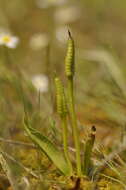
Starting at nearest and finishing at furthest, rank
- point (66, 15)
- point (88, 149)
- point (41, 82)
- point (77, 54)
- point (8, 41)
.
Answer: point (88, 149) < point (8, 41) < point (41, 82) < point (77, 54) < point (66, 15)

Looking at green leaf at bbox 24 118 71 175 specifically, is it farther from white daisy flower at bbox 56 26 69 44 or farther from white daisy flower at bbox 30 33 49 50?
white daisy flower at bbox 56 26 69 44

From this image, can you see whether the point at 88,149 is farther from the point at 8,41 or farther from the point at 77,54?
the point at 77,54

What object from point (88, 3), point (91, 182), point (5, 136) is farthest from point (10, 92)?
point (88, 3)

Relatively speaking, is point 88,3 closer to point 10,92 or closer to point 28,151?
point 10,92

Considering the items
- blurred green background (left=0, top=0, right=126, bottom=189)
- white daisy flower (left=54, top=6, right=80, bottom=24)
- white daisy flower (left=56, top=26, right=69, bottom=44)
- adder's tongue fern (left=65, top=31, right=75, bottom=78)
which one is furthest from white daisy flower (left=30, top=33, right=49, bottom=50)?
adder's tongue fern (left=65, top=31, right=75, bottom=78)

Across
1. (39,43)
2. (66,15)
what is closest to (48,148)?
(39,43)
